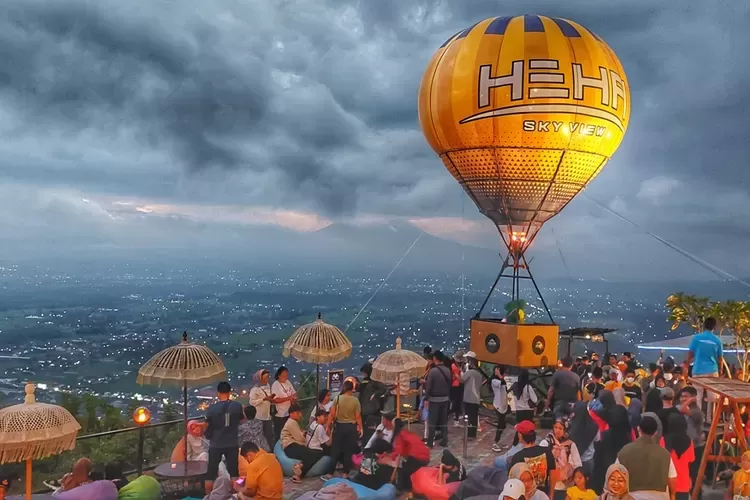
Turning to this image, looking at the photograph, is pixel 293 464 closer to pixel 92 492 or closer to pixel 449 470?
pixel 449 470

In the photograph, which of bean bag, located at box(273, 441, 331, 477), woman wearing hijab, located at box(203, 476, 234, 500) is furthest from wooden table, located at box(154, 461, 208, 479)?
woman wearing hijab, located at box(203, 476, 234, 500)

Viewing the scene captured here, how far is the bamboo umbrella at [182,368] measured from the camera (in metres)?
8.48

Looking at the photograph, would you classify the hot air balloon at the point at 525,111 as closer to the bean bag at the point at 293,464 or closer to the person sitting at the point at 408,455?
the bean bag at the point at 293,464

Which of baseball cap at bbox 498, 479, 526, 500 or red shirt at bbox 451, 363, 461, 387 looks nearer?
baseball cap at bbox 498, 479, 526, 500

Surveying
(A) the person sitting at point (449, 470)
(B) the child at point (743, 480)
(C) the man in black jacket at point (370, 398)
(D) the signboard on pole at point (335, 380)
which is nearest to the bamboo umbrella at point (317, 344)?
(D) the signboard on pole at point (335, 380)

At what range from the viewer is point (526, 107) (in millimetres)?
13156

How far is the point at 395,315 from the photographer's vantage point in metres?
32.6

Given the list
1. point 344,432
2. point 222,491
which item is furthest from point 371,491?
point 222,491

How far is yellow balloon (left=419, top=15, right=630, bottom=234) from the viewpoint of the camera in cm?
1316

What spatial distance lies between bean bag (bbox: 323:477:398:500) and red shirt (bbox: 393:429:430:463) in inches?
17.3

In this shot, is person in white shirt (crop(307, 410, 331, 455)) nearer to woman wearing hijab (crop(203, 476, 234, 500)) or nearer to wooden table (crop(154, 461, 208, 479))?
wooden table (crop(154, 461, 208, 479))

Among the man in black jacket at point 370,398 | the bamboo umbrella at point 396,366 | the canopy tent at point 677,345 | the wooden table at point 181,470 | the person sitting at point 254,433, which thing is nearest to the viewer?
the wooden table at point 181,470

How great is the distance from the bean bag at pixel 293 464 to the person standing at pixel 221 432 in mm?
991

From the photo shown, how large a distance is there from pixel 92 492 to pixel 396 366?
5.19m
